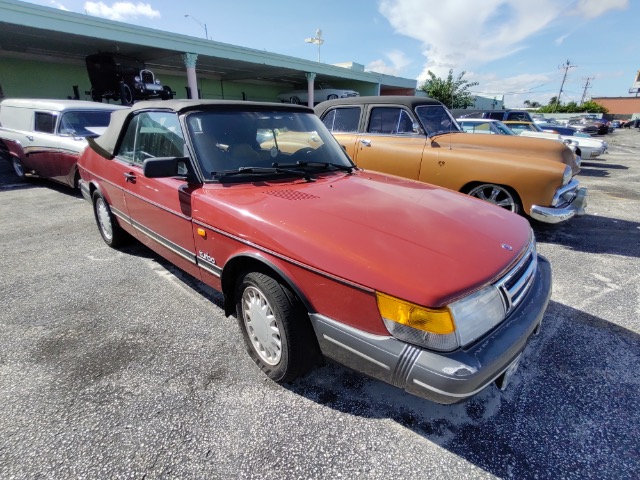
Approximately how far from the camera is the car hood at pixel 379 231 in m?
1.62

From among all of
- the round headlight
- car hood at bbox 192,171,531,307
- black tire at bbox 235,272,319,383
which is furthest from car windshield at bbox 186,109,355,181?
the round headlight

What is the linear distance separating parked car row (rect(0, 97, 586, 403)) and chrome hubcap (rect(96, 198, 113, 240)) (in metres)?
0.19

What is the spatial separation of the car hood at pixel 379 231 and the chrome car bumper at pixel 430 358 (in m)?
0.26

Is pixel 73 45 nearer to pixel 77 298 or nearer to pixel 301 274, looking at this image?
pixel 77 298

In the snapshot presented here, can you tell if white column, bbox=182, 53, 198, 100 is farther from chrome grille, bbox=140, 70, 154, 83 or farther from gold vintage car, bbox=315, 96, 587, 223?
gold vintage car, bbox=315, 96, 587, 223

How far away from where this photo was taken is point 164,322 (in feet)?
9.49

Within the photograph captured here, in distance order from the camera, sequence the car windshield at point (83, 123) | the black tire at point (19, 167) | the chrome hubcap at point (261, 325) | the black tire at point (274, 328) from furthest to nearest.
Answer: the black tire at point (19, 167) → the car windshield at point (83, 123) → the chrome hubcap at point (261, 325) → the black tire at point (274, 328)

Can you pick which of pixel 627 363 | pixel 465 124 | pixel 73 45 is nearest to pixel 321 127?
pixel 627 363

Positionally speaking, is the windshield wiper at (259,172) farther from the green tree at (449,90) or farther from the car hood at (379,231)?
the green tree at (449,90)

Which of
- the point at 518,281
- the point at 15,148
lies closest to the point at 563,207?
the point at 518,281

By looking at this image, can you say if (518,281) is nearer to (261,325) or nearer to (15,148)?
(261,325)

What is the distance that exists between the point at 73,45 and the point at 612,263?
19.8m

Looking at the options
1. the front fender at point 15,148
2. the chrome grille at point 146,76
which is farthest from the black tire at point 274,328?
the chrome grille at point 146,76

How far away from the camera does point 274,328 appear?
213cm
